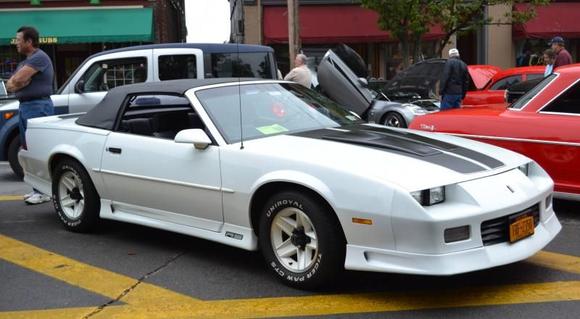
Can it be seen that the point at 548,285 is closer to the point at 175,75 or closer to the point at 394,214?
the point at 394,214

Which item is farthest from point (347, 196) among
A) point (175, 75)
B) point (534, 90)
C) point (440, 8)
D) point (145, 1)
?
point (145, 1)

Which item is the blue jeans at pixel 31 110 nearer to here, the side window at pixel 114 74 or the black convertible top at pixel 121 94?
the black convertible top at pixel 121 94

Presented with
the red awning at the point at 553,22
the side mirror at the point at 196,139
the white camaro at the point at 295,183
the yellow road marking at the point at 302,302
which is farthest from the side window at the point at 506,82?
the red awning at the point at 553,22

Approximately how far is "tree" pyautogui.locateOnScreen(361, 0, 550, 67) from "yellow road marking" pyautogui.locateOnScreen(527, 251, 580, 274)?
14.2 meters

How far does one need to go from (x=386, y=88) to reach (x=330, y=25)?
8660 millimetres

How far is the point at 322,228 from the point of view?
3938 mm

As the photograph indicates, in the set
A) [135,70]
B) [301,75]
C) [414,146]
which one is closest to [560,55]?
[301,75]

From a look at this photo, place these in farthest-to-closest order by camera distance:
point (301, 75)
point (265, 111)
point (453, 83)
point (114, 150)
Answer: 1. point (301, 75)
2. point (453, 83)
3. point (114, 150)
4. point (265, 111)

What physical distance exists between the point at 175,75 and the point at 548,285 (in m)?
5.87

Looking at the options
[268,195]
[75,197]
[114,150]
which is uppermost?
[114,150]

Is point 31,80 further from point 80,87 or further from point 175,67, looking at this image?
point 175,67

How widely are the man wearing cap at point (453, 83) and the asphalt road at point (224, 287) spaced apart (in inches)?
227

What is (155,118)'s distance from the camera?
546 cm

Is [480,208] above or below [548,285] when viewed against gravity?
above
